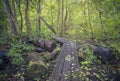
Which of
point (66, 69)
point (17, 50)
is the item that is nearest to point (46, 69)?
point (66, 69)

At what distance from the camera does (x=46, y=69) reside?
1012cm

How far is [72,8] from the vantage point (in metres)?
29.9

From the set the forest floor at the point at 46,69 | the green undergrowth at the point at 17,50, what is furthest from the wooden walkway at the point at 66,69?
the green undergrowth at the point at 17,50

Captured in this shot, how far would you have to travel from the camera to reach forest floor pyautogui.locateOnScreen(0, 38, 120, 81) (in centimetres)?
964

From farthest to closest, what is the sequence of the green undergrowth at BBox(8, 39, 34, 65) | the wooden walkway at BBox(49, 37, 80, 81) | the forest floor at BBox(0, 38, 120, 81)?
the green undergrowth at BBox(8, 39, 34, 65) < the forest floor at BBox(0, 38, 120, 81) < the wooden walkway at BBox(49, 37, 80, 81)

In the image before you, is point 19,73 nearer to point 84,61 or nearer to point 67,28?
point 84,61

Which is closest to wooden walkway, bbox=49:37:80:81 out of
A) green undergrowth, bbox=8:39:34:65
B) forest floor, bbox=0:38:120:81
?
forest floor, bbox=0:38:120:81

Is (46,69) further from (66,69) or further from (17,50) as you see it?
(17,50)

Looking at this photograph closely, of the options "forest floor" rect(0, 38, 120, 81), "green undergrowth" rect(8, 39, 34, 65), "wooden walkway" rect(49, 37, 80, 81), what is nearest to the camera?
"wooden walkway" rect(49, 37, 80, 81)

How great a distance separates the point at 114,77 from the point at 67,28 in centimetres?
1970

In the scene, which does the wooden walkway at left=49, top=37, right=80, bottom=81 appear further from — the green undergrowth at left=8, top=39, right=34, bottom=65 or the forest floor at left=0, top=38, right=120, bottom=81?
the green undergrowth at left=8, top=39, right=34, bottom=65

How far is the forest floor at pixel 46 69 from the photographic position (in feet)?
31.6

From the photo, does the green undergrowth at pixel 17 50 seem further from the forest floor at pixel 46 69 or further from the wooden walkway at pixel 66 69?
the wooden walkway at pixel 66 69

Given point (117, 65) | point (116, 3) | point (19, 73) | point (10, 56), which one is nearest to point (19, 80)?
point (19, 73)
